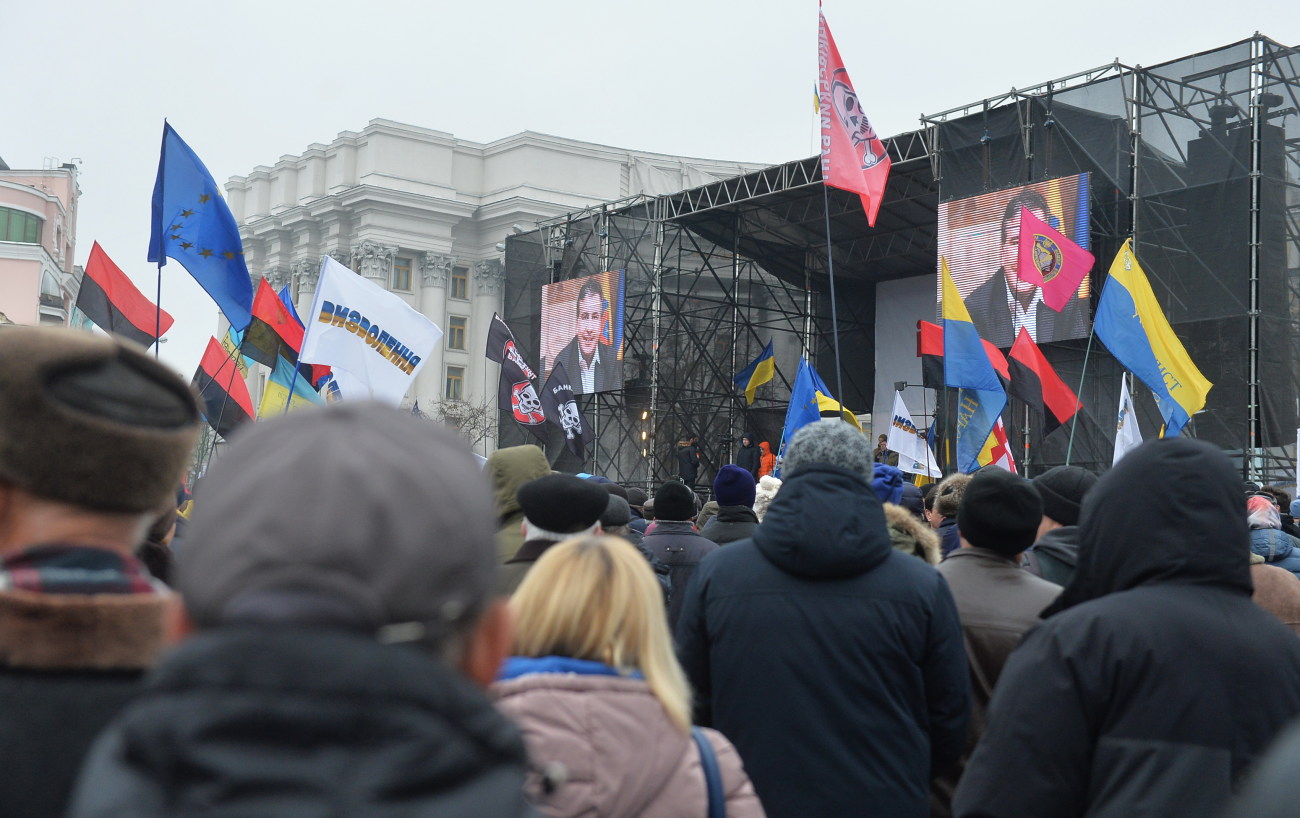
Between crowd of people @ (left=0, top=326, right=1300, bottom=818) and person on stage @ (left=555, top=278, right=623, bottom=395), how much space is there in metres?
22.8

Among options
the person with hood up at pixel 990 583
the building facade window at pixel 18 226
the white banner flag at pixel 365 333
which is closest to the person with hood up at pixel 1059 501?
the person with hood up at pixel 990 583

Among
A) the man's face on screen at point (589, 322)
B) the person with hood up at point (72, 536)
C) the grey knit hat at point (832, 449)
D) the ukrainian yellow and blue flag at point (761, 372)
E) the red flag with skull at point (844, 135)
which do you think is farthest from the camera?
the man's face on screen at point (589, 322)

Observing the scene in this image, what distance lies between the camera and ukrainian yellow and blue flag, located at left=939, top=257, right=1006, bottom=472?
44.8 ft

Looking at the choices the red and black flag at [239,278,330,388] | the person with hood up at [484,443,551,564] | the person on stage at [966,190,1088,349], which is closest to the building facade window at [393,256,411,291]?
the person on stage at [966,190,1088,349]

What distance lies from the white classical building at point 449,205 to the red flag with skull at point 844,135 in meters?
37.5

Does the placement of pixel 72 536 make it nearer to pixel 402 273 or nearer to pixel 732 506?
pixel 732 506

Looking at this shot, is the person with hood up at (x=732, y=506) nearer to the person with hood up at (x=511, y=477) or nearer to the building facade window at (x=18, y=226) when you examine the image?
the person with hood up at (x=511, y=477)

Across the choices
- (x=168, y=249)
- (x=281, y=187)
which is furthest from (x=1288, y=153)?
(x=281, y=187)

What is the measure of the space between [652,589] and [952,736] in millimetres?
1294

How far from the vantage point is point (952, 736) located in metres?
3.30

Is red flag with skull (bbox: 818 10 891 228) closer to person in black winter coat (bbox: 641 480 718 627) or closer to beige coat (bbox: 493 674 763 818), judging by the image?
person in black winter coat (bbox: 641 480 718 627)

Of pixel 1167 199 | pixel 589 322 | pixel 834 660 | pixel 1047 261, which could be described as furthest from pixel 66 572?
pixel 589 322

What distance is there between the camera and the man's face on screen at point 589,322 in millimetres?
27734

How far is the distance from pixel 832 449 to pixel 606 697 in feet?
4.25
